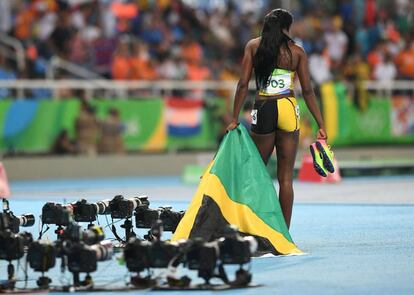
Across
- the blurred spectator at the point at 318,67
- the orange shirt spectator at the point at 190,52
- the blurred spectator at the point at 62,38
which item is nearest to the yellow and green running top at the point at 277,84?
the blurred spectator at the point at 62,38

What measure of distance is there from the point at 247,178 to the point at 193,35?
60.5 ft

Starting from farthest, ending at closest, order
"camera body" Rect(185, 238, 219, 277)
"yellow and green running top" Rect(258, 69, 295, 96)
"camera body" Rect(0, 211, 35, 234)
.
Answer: "yellow and green running top" Rect(258, 69, 295, 96) → "camera body" Rect(0, 211, 35, 234) → "camera body" Rect(185, 238, 219, 277)

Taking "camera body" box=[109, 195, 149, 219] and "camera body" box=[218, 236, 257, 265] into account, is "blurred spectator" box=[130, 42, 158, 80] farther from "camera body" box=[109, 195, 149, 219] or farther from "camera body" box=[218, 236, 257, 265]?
"camera body" box=[218, 236, 257, 265]

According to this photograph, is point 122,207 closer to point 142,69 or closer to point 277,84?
point 277,84

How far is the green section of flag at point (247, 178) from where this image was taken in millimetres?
10711

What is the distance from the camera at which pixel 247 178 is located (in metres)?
10.8

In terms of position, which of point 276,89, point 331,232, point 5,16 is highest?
point 5,16

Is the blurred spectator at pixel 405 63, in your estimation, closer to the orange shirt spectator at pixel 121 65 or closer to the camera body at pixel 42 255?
the orange shirt spectator at pixel 121 65

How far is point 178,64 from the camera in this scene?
88.1 feet

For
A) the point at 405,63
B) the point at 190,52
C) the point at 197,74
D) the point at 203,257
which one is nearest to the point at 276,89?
the point at 203,257

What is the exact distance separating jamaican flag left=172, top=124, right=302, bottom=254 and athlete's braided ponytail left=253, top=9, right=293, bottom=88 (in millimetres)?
721

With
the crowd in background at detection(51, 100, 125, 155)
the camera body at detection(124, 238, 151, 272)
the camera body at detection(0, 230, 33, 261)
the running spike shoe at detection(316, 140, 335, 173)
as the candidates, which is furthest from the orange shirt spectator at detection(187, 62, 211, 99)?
the camera body at detection(124, 238, 151, 272)

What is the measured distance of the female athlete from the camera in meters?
Result: 11.2

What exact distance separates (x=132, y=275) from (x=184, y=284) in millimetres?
720
